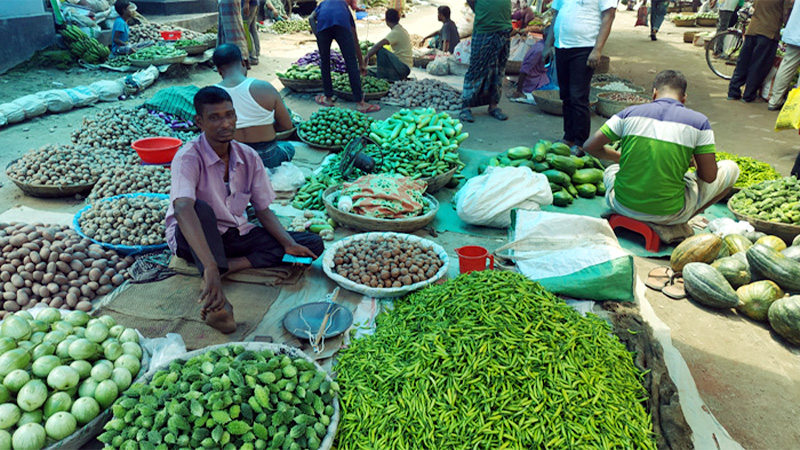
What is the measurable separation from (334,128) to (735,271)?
13.4 ft

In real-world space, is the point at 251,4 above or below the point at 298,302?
above

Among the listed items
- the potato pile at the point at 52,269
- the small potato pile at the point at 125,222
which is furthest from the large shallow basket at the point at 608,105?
the potato pile at the point at 52,269

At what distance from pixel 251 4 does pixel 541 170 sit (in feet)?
22.8

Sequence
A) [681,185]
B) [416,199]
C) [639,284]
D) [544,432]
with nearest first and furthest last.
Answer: [544,432] → [639,284] → [681,185] → [416,199]

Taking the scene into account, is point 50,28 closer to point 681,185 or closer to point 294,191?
point 294,191

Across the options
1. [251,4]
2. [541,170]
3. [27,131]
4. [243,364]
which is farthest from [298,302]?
[251,4]

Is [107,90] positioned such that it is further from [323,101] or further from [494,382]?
[494,382]

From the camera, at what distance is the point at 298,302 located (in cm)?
310

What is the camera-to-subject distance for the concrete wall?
7676mm

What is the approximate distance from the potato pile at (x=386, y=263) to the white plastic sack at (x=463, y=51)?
800 cm

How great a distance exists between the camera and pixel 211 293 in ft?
8.23

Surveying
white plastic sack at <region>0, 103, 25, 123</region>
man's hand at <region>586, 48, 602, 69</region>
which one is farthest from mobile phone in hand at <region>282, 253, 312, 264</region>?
white plastic sack at <region>0, 103, 25, 123</region>

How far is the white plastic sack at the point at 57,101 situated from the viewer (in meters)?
6.39

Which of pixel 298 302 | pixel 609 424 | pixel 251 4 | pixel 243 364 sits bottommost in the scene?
pixel 298 302
